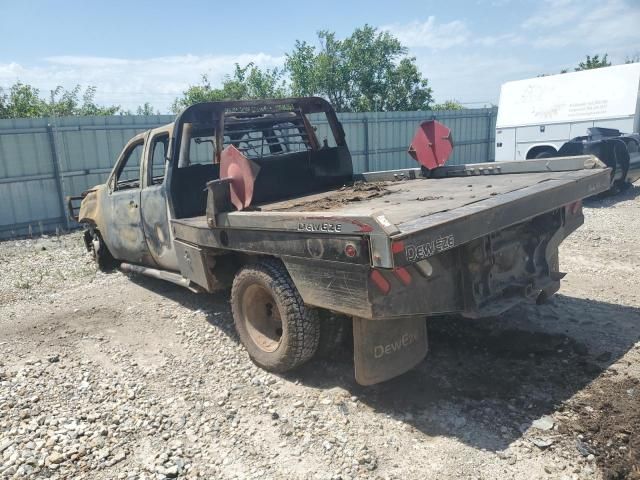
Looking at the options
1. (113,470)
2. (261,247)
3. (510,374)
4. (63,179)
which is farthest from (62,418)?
(63,179)

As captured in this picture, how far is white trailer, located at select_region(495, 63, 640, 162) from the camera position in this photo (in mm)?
11617

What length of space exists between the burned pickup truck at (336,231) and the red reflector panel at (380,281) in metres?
0.01

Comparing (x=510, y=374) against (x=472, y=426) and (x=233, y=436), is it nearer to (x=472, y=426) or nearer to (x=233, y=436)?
(x=472, y=426)

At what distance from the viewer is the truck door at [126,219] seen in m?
5.79

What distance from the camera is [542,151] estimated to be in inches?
491

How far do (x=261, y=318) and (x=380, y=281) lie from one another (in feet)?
5.03

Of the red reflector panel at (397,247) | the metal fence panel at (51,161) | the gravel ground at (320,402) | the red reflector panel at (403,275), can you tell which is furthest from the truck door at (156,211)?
the metal fence panel at (51,161)

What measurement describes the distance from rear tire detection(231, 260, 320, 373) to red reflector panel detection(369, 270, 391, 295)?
801 millimetres

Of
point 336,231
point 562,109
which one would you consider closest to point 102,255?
point 336,231

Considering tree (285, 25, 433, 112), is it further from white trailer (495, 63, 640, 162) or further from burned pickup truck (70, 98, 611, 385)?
burned pickup truck (70, 98, 611, 385)

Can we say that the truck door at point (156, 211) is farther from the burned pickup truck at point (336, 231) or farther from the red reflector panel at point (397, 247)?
the red reflector panel at point (397, 247)

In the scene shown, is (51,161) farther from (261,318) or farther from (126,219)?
(261,318)

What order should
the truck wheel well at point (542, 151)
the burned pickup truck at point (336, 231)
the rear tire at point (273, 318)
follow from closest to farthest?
the burned pickup truck at point (336, 231)
the rear tire at point (273, 318)
the truck wheel well at point (542, 151)

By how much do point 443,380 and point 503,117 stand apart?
11.2 metres
